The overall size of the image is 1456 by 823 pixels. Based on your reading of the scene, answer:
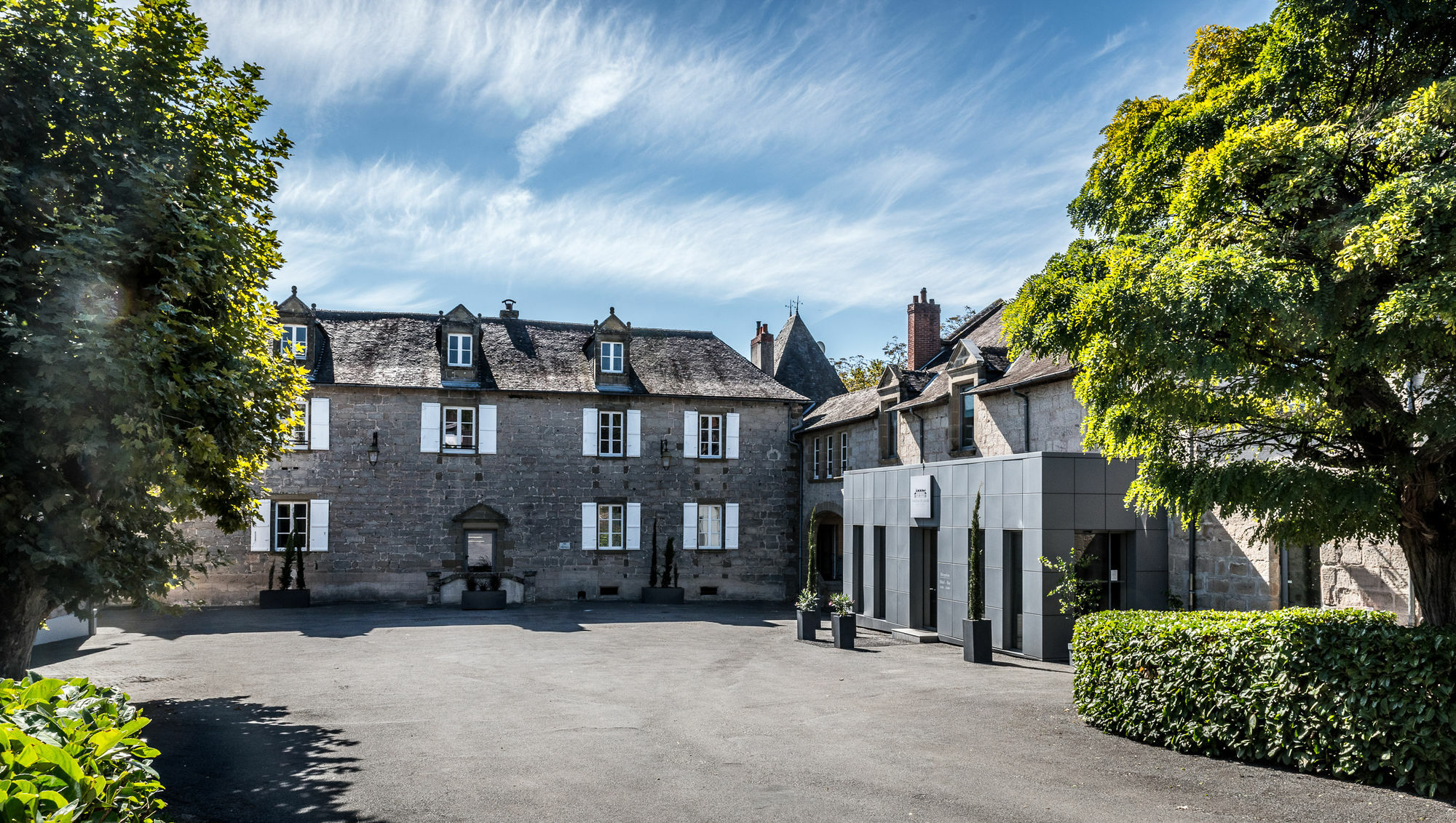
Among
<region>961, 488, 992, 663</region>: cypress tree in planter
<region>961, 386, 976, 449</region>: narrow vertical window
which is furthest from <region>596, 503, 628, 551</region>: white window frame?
<region>961, 488, 992, 663</region>: cypress tree in planter

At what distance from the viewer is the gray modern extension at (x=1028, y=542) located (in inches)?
570

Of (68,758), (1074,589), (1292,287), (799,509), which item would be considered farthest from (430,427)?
(68,758)

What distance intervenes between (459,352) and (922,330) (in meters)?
13.0

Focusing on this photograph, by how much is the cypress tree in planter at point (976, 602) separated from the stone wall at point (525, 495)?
39.7ft

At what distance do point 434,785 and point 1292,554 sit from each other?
36.2 feet

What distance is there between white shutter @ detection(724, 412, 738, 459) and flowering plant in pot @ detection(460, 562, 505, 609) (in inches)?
302

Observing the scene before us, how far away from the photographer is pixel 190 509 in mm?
7645

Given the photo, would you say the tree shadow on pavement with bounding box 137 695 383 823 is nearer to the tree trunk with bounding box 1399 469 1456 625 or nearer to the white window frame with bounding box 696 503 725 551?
the tree trunk with bounding box 1399 469 1456 625

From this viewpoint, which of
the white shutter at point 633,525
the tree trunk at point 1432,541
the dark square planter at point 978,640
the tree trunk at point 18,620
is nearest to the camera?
the tree trunk at point 18,620

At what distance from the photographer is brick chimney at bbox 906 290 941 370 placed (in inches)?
946

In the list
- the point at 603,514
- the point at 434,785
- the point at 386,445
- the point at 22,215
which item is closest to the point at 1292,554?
the point at 434,785

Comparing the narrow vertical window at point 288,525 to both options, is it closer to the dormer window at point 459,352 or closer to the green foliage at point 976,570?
the dormer window at point 459,352

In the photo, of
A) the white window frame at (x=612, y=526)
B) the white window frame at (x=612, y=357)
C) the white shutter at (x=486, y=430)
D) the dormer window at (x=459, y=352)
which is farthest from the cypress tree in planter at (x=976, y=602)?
the dormer window at (x=459, y=352)

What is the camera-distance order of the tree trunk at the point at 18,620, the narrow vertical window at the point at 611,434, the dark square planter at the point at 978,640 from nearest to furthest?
the tree trunk at the point at 18,620 < the dark square planter at the point at 978,640 < the narrow vertical window at the point at 611,434
